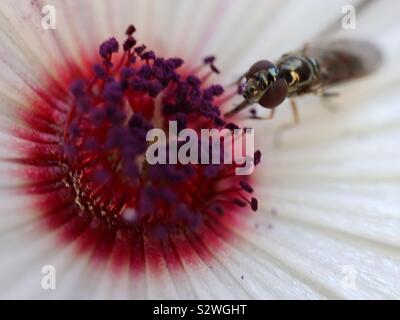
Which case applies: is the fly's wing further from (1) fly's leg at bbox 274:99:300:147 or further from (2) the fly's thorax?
(1) fly's leg at bbox 274:99:300:147

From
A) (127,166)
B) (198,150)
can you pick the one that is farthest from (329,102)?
(127,166)

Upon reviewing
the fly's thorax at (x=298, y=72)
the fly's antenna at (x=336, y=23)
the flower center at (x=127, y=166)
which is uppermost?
the fly's antenna at (x=336, y=23)

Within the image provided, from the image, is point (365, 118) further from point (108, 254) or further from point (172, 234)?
point (108, 254)

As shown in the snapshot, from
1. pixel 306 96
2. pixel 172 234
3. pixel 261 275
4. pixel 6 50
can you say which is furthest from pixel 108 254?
pixel 306 96

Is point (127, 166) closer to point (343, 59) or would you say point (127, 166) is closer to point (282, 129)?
point (282, 129)

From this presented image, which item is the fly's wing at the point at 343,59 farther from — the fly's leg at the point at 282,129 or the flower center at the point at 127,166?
the flower center at the point at 127,166

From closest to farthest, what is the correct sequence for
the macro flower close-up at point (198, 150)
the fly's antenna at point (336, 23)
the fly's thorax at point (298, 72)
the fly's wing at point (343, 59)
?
the macro flower close-up at point (198, 150) → the fly's thorax at point (298, 72) → the fly's wing at point (343, 59) → the fly's antenna at point (336, 23)

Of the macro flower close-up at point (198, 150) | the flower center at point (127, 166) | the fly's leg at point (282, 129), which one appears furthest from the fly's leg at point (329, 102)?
the flower center at point (127, 166)
